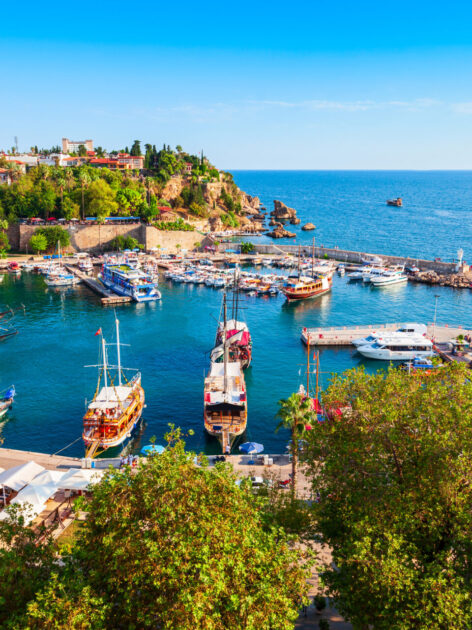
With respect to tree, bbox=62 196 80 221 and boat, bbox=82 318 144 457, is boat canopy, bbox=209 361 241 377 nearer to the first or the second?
boat, bbox=82 318 144 457

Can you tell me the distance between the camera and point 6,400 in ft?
145

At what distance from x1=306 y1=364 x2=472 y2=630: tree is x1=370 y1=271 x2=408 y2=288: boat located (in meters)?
73.0

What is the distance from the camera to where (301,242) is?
141 meters

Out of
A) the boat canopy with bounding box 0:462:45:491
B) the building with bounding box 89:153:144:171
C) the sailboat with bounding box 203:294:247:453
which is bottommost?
the sailboat with bounding box 203:294:247:453

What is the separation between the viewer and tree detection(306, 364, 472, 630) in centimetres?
1435

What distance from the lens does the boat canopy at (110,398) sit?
38.6 m

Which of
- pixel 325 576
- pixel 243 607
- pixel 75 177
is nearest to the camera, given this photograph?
pixel 243 607

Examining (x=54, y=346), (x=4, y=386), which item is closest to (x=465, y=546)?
(x=4, y=386)

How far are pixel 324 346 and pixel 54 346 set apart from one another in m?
33.3

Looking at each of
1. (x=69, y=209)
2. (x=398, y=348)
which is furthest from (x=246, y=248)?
(x=398, y=348)

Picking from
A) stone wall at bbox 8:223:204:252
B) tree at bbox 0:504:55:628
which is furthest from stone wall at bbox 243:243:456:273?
tree at bbox 0:504:55:628

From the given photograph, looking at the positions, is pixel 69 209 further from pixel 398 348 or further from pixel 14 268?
pixel 398 348

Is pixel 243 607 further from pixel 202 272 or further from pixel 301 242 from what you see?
pixel 301 242

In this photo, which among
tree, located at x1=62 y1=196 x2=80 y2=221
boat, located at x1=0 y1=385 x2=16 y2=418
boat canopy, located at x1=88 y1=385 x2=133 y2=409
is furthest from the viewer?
tree, located at x1=62 y1=196 x2=80 y2=221
